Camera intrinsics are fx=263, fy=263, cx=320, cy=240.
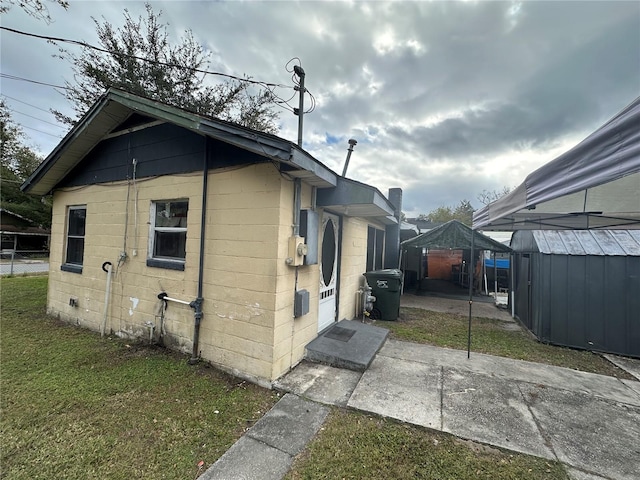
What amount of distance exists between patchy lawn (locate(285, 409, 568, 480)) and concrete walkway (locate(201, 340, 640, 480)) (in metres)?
0.11

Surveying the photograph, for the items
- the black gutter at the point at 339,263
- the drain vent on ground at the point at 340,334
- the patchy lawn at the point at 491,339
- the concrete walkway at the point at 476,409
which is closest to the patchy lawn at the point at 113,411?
the concrete walkway at the point at 476,409

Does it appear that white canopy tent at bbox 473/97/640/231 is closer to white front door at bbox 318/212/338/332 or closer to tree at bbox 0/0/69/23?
white front door at bbox 318/212/338/332

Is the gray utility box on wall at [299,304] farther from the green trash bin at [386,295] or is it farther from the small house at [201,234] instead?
the green trash bin at [386,295]

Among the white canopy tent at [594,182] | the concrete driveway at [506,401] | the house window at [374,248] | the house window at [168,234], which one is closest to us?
the white canopy tent at [594,182]

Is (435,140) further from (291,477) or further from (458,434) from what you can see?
(291,477)

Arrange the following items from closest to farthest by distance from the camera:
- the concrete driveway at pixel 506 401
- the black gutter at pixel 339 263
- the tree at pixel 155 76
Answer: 1. the concrete driveway at pixel 506 401
2. the black gutter at pixel 339 263
3. the tree at pixel 155 76

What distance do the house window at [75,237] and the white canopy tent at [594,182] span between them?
7.78m

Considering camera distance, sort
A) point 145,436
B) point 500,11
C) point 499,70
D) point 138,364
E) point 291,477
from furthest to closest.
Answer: point 499,70, point 500,11, point 138,364, point 145,436, point 291,477

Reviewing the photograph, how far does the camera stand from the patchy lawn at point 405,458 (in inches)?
80.6

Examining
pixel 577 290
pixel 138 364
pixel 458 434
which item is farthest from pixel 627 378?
pixel 138 364

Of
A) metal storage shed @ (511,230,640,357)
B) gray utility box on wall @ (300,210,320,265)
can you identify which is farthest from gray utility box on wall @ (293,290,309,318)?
metal storage shed @ (511,230,640,357)

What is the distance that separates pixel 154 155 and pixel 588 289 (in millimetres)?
8171

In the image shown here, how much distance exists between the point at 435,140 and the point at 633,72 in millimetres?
8284

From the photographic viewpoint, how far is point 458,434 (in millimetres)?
2484
